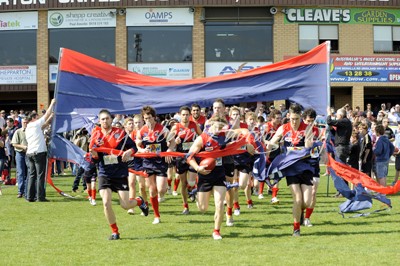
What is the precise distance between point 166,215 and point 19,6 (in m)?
21.8

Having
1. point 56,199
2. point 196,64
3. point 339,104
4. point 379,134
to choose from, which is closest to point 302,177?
point 379,134

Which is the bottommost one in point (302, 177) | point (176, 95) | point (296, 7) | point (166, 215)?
point (166, 215)

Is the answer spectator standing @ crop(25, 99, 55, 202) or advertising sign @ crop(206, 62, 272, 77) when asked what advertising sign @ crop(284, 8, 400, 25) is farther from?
spectator standing @ crop(25, 99, 55, 202)

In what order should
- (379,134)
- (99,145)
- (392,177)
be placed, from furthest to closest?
(392,177), (379,134), (99,145)

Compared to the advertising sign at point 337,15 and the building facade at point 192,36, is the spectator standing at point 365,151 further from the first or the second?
the advertising sign at point 337,15

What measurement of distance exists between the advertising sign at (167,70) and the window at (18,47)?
5.07m

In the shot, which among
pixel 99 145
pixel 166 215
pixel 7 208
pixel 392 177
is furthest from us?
pixel 392 177

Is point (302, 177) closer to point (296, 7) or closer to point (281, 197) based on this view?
point (281, 197)

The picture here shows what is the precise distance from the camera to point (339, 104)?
3359 cm

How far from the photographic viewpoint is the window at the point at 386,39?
3256cm

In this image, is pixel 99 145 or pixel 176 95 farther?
pixel 176 95

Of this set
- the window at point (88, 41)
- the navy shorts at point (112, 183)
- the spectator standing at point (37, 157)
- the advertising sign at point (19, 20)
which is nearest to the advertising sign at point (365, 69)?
the window at point (88, 41)

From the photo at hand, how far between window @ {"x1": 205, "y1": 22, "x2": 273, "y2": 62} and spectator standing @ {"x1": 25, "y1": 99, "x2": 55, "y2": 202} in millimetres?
17154

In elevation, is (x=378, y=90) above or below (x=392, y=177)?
above
